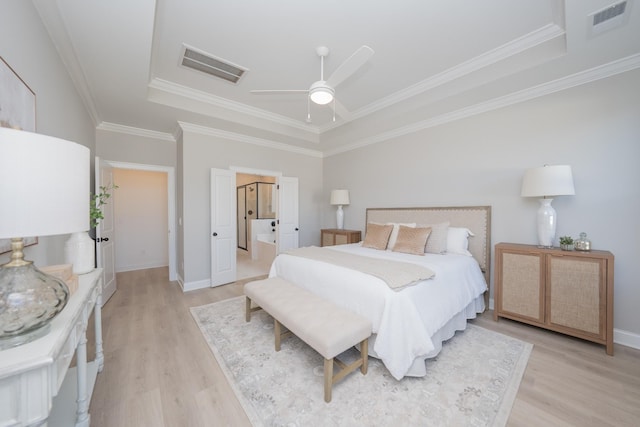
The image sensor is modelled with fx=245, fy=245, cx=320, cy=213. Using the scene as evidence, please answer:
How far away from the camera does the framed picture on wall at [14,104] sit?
4.02ft

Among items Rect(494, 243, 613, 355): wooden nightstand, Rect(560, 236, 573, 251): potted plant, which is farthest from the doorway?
Rect(560, 236, 573, 251): potted plant

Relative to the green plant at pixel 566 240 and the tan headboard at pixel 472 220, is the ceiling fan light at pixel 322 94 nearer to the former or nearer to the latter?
the tan headboard at pixel 472 220

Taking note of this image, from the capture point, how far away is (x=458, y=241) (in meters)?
3.17

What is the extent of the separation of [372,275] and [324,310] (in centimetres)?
50

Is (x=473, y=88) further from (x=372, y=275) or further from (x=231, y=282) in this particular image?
(x=231, y=282)

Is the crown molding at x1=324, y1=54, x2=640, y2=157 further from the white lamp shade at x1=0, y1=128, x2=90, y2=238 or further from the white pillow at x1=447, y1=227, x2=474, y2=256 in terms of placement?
the white lamp shade at x1=0, y1=128, x2=90, y2=238

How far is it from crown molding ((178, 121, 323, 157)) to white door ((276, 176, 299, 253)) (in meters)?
0.64

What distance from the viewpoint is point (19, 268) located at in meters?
0.85

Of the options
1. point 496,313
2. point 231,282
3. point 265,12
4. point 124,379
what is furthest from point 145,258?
point 496,313

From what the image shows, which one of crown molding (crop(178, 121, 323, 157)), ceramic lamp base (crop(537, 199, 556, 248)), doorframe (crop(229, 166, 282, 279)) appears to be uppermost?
crown molding (crop(178, 121, 323, 157))

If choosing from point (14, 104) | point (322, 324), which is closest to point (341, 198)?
point (322, 324)

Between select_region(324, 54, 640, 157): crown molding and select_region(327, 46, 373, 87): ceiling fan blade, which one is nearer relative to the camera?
select_region(327, 46, 373, 87): ceiling fan blade

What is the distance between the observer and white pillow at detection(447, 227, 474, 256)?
10.3 ft

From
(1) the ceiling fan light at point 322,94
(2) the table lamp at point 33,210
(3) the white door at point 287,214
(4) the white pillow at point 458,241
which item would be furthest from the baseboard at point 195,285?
(4) the white pillow at point 458,241
